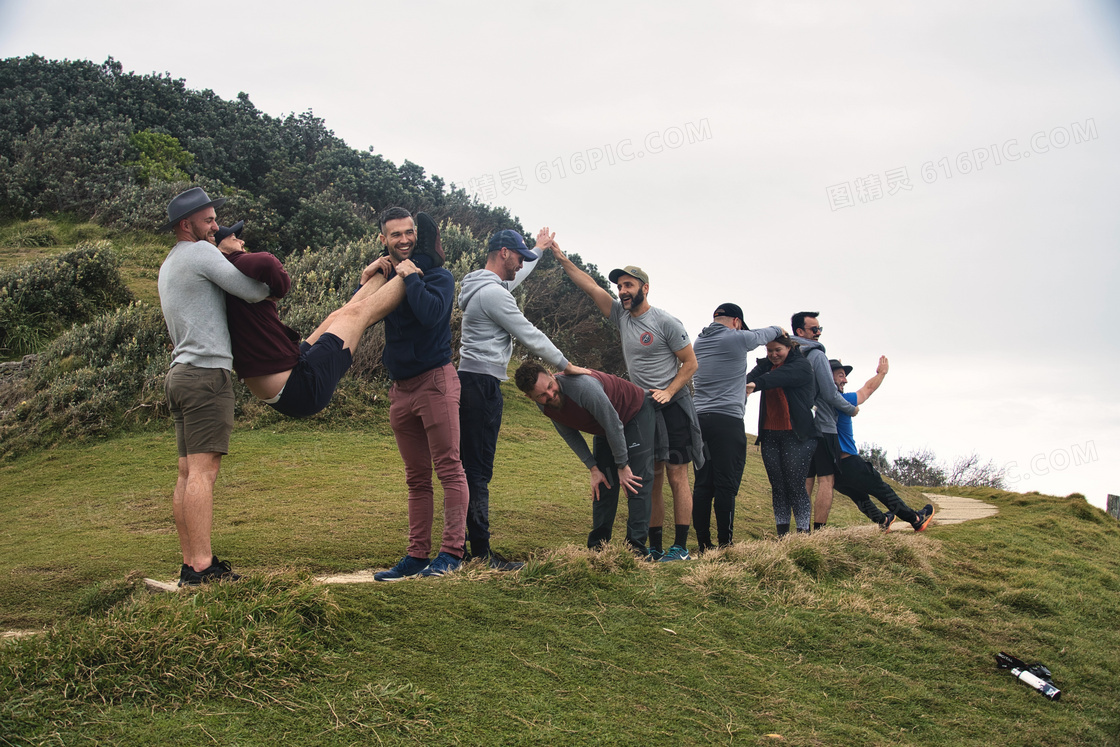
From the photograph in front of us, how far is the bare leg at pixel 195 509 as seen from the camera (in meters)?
3.81

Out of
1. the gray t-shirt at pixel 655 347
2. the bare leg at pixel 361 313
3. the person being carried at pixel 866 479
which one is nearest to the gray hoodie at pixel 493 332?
the bare leg at pixel 361 313

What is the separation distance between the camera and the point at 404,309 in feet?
15.0

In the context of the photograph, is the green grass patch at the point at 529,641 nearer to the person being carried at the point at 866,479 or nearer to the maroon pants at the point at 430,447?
the maroon pants at the point at 430,447

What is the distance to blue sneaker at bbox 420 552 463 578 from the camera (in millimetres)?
4270

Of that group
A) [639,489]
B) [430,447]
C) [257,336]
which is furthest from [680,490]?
[257,336]

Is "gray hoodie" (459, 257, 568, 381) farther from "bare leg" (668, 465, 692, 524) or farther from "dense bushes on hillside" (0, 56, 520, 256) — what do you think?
"dense bushes on hillside" (0, 56, 520, 256)

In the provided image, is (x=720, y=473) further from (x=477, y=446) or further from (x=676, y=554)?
(x=477, y=446)

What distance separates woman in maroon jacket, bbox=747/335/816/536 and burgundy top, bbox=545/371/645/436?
1852 mm

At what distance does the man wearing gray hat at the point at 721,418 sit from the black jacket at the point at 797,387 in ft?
1.59

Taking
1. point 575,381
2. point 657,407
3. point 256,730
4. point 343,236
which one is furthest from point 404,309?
point 343,236

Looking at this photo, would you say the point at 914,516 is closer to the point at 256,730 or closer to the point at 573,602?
the point at 573,602

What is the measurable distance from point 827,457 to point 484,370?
168 inches

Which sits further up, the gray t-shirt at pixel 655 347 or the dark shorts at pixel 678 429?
the gray t-shirt at pixel 655 347

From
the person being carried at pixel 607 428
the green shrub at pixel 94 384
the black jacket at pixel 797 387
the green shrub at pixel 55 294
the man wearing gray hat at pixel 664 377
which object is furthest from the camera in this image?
the green shrub at pixel 55 294
